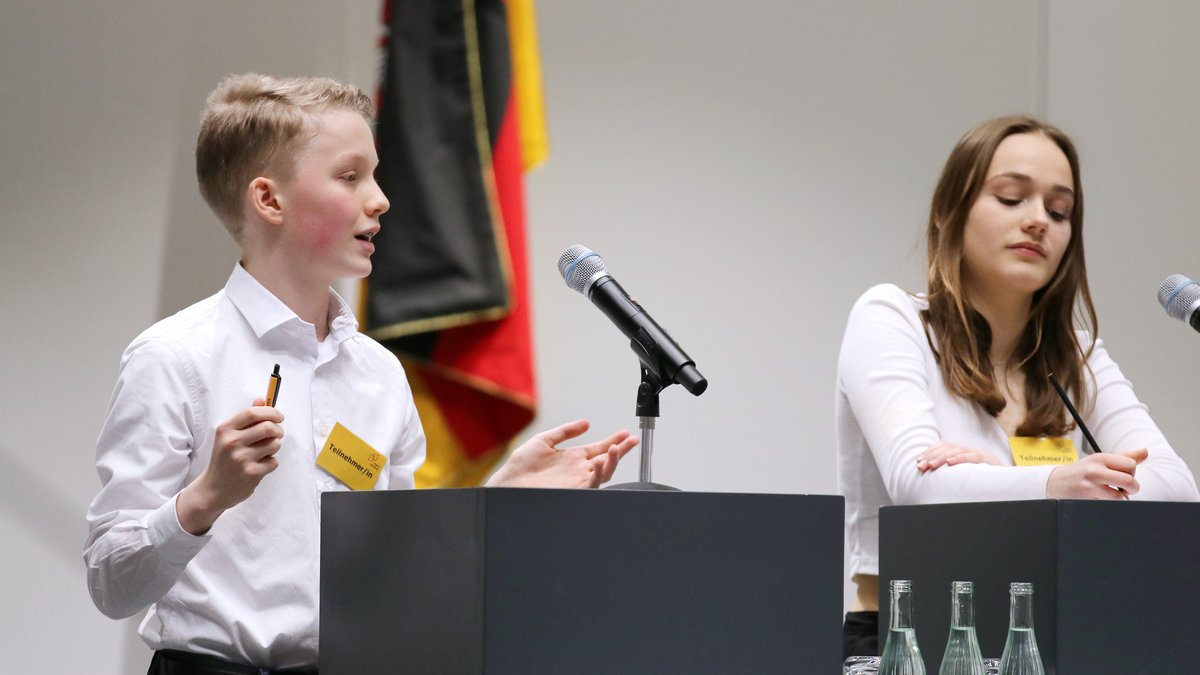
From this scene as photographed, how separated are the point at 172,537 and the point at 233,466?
13cm

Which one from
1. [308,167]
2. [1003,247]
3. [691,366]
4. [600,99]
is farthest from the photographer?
[600,99]

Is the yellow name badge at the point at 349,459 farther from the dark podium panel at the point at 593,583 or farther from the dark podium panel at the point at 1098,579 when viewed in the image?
the dark podium panel at the point at 1098,579

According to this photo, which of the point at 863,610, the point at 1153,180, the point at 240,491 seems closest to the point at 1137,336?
the point at 1153,180

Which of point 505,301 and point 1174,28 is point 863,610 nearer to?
point 505,301

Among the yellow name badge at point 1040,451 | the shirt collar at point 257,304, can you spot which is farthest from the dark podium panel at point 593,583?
the yellow name badge at point 1040,451

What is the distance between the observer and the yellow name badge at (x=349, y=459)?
4.67 ft

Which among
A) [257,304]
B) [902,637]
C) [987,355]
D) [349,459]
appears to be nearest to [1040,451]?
[987,355]

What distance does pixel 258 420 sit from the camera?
3.84 ft

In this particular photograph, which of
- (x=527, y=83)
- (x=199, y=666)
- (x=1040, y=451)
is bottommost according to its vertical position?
(x=199, y=666)

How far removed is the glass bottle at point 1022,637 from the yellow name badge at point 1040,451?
886 millimetres

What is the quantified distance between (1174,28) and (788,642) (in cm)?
284

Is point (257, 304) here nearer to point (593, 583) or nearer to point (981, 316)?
point (593, 583)

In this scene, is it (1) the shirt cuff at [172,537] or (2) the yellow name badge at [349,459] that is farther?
(2) the yellow name badge at [349,459]

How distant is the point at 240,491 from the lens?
1.22 m
